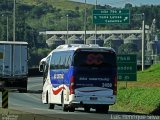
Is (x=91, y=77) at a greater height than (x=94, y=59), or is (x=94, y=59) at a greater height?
(x=94, y=59)

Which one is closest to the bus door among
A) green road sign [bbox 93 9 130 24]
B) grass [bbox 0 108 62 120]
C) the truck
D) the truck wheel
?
the truck wheel

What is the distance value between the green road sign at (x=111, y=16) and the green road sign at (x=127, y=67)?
16.7m

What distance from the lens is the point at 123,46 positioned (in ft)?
495

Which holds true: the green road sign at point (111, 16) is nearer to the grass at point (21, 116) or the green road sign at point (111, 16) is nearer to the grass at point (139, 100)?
the grass at point (139, 100)

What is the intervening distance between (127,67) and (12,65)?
13.4m

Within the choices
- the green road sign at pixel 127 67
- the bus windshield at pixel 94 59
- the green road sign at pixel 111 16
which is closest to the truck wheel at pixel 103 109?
the bus windshield at pixel 94 59

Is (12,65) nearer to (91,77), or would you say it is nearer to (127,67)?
(127,67)

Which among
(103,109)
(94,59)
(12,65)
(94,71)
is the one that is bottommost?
(103,109)

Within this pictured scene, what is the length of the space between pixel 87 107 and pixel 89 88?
168 centimetres

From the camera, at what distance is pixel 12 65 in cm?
5122

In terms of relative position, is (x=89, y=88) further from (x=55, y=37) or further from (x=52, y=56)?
(x=55, y=37)

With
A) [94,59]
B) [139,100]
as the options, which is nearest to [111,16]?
[139,100]

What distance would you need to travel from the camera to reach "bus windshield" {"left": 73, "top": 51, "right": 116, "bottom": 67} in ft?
102

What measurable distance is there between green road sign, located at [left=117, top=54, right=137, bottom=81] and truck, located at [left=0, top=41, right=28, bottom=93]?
12525mm
